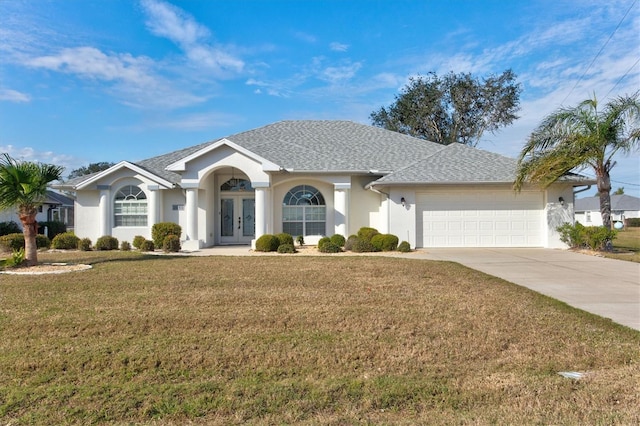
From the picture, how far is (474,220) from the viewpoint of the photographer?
61.0ft

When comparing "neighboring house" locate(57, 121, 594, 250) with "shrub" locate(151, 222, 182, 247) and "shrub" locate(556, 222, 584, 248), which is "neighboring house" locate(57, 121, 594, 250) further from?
"shrub" locate(151, 222, 182, 247)

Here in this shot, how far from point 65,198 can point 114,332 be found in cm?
4181

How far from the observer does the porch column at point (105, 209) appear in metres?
19.4

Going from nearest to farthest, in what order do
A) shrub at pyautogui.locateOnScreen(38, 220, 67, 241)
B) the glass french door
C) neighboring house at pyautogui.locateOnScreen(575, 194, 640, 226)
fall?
the glass french door < shrub at pyautogui.locateOnScreen(38, 220, 67, 241) < neighboring house at pyautogui.locateOnScreen(575, 194, 640, 226)

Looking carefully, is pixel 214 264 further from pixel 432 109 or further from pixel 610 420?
pixel 432 109

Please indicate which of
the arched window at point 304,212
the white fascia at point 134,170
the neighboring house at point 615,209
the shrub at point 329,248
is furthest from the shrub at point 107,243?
the neighboring house at point 615,209

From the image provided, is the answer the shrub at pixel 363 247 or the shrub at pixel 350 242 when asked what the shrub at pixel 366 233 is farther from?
the shrub at pixel 363 247

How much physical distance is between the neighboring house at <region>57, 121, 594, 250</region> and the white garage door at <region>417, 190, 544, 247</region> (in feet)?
0.14

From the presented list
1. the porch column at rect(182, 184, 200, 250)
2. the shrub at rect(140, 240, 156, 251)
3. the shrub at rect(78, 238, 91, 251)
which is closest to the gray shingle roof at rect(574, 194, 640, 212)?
the porch column at rect(182, 184, 200, 250)

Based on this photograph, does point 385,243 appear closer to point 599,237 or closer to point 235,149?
point 235,149

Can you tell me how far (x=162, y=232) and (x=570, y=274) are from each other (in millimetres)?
14541

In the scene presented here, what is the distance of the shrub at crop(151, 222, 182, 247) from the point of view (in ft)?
58.4

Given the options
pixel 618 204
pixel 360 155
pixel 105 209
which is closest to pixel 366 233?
pixel 360 155

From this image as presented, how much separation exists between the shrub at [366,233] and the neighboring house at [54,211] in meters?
20.5
